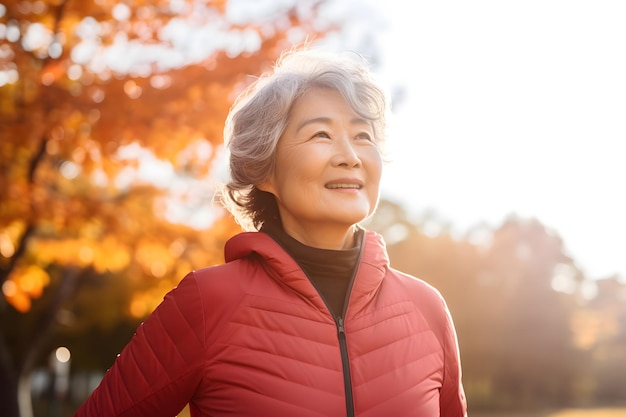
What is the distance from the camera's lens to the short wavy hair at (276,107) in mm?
2291

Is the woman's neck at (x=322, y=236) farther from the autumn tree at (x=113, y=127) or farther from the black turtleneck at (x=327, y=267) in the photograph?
the autumn tree at (x=113, y=127)

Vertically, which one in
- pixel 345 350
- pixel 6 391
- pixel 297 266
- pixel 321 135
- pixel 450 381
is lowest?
pixel 6 391

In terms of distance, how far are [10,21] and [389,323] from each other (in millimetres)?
6444

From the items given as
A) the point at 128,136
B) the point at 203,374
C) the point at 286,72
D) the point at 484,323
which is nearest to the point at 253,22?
the point at 128,136

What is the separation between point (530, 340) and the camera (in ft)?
131

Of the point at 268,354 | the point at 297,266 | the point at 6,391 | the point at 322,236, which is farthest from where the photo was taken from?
the point at 6,391

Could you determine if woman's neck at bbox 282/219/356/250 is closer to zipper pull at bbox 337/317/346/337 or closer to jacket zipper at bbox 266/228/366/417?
jacket zipper at bbox 266/228/366/417

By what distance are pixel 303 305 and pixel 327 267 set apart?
0.53 ft

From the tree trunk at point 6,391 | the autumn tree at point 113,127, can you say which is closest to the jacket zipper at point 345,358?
the autumn tree at point 113,127

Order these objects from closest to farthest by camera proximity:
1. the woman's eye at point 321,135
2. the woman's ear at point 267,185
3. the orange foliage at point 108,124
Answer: the woman's eye at point 321,135
the woman's ear at point 267,185
the orange foliage at point 108,124

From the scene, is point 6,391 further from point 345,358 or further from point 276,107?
point 345,358

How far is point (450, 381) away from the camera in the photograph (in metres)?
2.28

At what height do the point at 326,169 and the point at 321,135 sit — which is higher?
the point at 321,135

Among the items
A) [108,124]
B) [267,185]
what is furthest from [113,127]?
[267,185]
